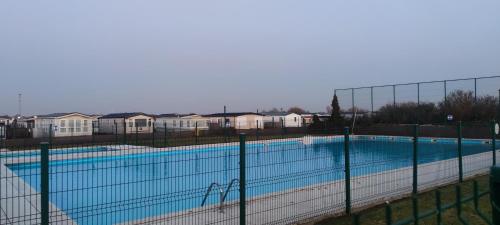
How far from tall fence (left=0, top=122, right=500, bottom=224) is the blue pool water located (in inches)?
0.8

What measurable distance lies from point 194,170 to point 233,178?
0.84 metres

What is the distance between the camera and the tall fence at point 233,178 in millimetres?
5914

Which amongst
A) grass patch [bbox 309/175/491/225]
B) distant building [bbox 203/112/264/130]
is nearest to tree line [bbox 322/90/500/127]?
distant building [bbox 203/112/264/130]

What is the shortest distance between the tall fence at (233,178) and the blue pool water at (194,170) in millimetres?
21

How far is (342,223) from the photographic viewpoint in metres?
6.69

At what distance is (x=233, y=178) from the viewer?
813cm

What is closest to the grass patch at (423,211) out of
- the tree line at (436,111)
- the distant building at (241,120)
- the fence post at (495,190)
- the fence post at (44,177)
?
the fence post at (495,190)

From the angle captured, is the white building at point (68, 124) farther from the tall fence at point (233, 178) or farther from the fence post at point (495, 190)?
the fence post at point (495, 190)

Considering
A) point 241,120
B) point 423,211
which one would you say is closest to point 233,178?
point 423,211

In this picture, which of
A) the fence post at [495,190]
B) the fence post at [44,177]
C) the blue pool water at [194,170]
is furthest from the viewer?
the blue pool water at [194,170]

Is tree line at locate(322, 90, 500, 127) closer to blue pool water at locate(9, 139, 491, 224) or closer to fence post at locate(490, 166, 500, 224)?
blue pool water at locate(9, 139, 491, 224)

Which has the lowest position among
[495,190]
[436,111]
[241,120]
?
[495,190]

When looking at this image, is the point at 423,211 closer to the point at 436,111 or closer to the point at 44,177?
the point at 44,177

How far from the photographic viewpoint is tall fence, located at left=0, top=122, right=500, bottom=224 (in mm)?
5914
